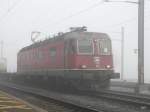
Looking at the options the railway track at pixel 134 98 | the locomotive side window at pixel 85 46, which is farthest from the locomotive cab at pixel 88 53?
the railway track at pixel 134 98

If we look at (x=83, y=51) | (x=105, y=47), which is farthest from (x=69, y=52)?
(x=105, y=47)

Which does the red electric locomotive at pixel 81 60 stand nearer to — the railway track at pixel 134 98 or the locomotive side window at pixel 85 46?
the locomotive side window at pixel 85 46

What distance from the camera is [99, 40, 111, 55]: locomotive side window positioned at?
75.9ft

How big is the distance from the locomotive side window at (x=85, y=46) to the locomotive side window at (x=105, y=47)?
593 millimetres

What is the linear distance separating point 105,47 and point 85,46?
1.19m

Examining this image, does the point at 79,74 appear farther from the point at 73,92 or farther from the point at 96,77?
the point at 73,92

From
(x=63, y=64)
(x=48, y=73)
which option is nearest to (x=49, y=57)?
(x=48, y=73)

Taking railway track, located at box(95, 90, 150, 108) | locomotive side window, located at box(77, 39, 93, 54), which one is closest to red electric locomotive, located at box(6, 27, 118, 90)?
locomotive side window, located at box(77, 39, 93, 54)

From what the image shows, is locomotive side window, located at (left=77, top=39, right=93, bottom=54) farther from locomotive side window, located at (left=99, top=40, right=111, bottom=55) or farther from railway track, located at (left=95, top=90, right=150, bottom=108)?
railway track, located at (left=95, top=90, right=150, bottom=108)

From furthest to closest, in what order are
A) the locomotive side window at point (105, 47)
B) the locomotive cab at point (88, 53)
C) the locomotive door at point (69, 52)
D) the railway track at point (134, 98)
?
1. the locomotive side window at point (105, 47)
2. the locomotive door at point (69, 52)
3. the locomotive cab at point (88, 53)
4. the railway track at point (134, 98)

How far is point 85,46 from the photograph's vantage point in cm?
2284

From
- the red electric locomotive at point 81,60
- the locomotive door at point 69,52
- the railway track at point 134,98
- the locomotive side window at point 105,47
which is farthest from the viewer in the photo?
the locomotive side window at point 105,47

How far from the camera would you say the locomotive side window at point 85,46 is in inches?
892

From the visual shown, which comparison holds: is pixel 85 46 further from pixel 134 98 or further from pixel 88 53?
pixel 134 98
